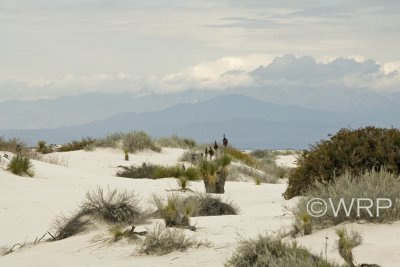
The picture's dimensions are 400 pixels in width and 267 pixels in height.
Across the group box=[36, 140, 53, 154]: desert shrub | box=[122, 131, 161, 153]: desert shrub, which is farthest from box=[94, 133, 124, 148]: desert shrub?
box=[36, 140, 53, 154]: desert shrub

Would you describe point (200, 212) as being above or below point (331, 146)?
below

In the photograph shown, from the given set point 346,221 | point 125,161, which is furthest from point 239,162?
point 346,221

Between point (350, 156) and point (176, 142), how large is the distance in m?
23.2

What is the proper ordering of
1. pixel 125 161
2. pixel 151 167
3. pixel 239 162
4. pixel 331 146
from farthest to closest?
pixel 239 162 → pixel 125 161 → pixel 151 167 → pixel 331 146

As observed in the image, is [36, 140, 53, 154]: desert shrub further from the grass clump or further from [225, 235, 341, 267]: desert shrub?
[225, 235, 341, 267]: desert shrub

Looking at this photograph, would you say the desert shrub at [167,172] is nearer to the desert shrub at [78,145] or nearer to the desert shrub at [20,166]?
the desert shrub at [20,166]

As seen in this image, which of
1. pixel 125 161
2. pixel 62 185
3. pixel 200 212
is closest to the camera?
pixel 200 212

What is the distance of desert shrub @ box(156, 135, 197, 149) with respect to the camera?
35344mm

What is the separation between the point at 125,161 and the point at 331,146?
1588 centimetres

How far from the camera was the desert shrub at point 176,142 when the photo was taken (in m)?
35.3

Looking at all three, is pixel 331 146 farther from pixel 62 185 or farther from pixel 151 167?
pixel 151 167

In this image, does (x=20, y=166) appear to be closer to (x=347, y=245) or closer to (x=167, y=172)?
(x=167, y=172)

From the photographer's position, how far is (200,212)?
13109 mm

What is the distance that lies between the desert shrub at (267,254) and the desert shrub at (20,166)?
535 inches
